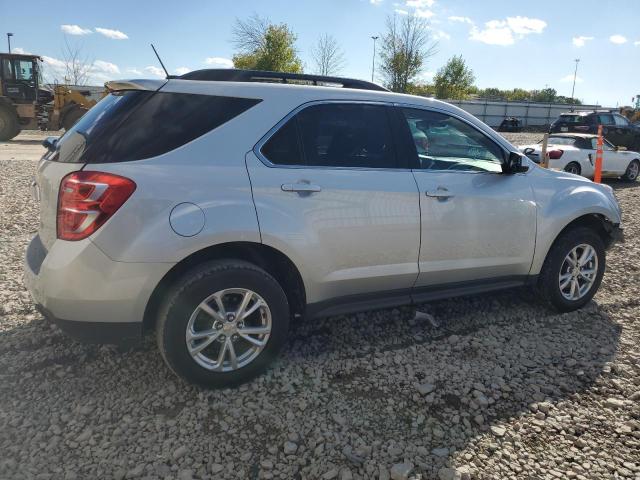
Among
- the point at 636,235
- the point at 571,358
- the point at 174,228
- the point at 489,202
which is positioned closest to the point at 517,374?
the point at 571,358

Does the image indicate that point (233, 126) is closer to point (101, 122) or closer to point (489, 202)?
point (101, 122)

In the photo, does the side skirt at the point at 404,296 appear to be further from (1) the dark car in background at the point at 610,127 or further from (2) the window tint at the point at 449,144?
(1) the dark car in background at the point at 610,127

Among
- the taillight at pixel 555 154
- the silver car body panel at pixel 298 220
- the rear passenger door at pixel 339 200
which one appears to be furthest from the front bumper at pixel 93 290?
the taillight at pixel 555 154

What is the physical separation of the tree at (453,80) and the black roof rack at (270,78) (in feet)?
171

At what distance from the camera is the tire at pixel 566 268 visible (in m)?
4.17

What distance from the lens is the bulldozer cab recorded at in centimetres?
1809

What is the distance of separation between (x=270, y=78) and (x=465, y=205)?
160cm

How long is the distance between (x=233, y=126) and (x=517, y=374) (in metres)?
2.39

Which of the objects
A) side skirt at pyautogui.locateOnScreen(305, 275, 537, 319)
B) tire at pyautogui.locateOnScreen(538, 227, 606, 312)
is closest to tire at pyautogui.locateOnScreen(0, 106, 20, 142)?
side skirt at pyautogui.locateOnScreen(305, 275, 537, 319)

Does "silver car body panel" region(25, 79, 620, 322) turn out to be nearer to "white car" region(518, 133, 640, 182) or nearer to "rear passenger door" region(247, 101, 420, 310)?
"rear passenger door" region(247, 101, 420, 310)

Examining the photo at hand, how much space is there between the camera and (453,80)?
53.1 m

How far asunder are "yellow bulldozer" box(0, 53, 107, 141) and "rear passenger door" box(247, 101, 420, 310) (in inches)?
704

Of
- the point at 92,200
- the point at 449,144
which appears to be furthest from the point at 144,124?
the point at 449,144

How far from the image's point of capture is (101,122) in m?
2.89
